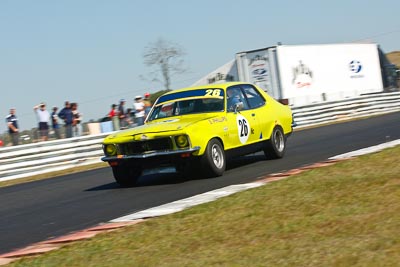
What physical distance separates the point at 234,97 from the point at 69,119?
33.3ft

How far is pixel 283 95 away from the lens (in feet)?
92.8

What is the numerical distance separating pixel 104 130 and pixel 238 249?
52.6 ft

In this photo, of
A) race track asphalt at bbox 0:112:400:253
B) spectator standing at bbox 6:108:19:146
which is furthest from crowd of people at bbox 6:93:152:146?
race track asphalt at bbox 0:112:400:253

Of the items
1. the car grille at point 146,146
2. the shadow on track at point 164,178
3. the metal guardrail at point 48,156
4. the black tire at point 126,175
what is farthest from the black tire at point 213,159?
the metal guardrail at point 48,156

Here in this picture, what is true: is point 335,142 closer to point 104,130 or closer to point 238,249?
point 104,130

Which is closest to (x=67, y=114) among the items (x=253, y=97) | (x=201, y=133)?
(x=253, y=97)

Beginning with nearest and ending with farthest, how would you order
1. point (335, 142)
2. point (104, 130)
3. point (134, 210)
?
point (134, 210) → point (335, 142) → point (104, 130)

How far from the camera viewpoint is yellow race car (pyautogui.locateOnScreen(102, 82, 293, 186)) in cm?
1022

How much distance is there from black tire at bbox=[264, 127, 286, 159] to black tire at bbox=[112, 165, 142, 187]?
7.59 feet

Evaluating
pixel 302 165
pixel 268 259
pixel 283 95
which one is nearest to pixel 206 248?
pixel 268 259

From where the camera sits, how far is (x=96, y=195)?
10.4 metres

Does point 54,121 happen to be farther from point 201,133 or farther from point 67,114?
point 201,133

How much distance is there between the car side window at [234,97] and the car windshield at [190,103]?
113 mm

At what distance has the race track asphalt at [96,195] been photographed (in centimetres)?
783
